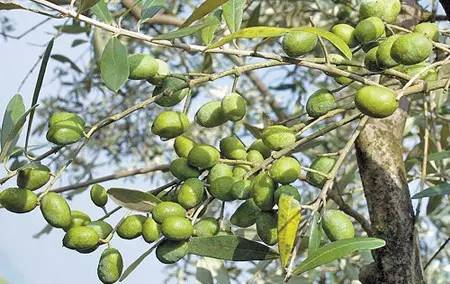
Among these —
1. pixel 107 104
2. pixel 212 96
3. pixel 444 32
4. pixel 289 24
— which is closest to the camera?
pixel 444 32

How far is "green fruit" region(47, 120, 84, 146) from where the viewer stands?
784mm

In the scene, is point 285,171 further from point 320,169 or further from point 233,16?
point 233,16

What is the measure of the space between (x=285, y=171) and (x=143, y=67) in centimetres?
18

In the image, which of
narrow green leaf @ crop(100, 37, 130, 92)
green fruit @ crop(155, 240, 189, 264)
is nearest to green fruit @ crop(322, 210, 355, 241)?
green fruit @ crop(155, 240, 189, 264)

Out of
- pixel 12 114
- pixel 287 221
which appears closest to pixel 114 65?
pixel 12 114

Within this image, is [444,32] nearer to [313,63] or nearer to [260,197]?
[313,63]

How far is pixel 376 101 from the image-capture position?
71 centimetres

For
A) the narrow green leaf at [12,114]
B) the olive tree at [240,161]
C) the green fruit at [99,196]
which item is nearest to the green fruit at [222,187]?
the olive tree at [240,161]

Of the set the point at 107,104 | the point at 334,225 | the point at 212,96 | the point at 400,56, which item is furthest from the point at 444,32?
the point at 107,104

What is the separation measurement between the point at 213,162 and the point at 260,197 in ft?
0.29

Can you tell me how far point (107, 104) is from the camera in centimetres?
363

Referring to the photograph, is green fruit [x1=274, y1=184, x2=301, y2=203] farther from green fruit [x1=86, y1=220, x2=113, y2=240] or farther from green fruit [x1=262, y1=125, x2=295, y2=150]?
green fruit [x1=86, y1=220, x2=113, y2=240]

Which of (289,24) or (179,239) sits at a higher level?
(179,239)

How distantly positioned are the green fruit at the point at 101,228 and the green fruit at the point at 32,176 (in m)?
0.06
